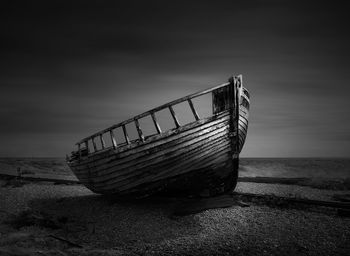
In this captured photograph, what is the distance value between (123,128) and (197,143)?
240 cm

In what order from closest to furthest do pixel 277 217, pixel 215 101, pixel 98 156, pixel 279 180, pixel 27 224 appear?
pixel 27 224 → pixel 277 217 → pixel 215 101 → pixel 98 156 → pixel 279 180

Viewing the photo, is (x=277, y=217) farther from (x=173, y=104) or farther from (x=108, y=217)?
(x=108, y=217)

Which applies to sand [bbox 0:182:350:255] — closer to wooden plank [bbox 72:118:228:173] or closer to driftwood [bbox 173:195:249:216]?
driftwood [bbox 173:195:249:216]

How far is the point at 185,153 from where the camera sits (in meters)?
8.75

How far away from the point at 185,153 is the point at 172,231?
7.48 feet

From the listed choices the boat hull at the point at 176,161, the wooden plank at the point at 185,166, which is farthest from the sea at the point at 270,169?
the wooden plank at the point at 185,166

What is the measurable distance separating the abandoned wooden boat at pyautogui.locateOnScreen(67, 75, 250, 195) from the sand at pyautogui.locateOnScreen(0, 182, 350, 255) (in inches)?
38.8

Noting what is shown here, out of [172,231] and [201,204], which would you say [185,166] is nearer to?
[201,204]

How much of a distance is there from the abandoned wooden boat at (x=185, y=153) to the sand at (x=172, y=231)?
0.99 meters

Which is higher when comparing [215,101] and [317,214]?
[215,101]

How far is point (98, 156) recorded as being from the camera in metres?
9.88

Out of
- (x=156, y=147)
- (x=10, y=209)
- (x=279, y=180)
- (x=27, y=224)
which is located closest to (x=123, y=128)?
(x=156, y=147)

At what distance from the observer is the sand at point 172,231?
6058 mm

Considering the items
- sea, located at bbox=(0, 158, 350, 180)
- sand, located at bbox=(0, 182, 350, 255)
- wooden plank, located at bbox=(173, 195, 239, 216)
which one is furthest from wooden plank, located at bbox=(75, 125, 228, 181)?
sea, located at bbox=(0, 158, 350, 180)
